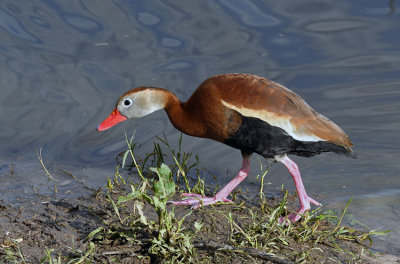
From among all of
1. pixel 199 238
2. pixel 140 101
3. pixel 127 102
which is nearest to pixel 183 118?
pixel 140 101

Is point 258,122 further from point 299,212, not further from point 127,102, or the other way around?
point 127,102

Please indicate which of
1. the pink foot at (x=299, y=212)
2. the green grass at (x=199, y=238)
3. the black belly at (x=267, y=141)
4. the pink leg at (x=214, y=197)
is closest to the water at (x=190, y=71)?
the pink foot at (x=299, y=212)

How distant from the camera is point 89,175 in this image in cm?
577

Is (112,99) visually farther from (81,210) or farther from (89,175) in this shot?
(81,210)

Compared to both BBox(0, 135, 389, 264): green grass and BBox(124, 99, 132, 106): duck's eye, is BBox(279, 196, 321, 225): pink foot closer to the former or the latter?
BBox(0, 135, 389, 264): green grass

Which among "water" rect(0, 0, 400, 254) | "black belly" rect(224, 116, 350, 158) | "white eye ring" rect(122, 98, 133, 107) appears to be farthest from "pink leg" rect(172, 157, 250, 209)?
"white eye ring" rect(122, 98, 133, 107)

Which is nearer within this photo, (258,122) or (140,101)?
(258,122)

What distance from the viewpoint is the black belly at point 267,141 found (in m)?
4.70

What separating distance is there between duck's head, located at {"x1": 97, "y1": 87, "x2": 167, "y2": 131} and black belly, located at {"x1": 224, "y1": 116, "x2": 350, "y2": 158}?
2.58 ft

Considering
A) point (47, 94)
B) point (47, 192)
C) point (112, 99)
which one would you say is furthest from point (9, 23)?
point (47, 192)

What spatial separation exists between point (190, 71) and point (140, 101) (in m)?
2.26

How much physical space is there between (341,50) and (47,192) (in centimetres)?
440

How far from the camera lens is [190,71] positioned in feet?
24.6

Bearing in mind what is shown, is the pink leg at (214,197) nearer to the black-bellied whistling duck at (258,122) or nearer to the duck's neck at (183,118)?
the black-bellied whistling duck at (258,122)
